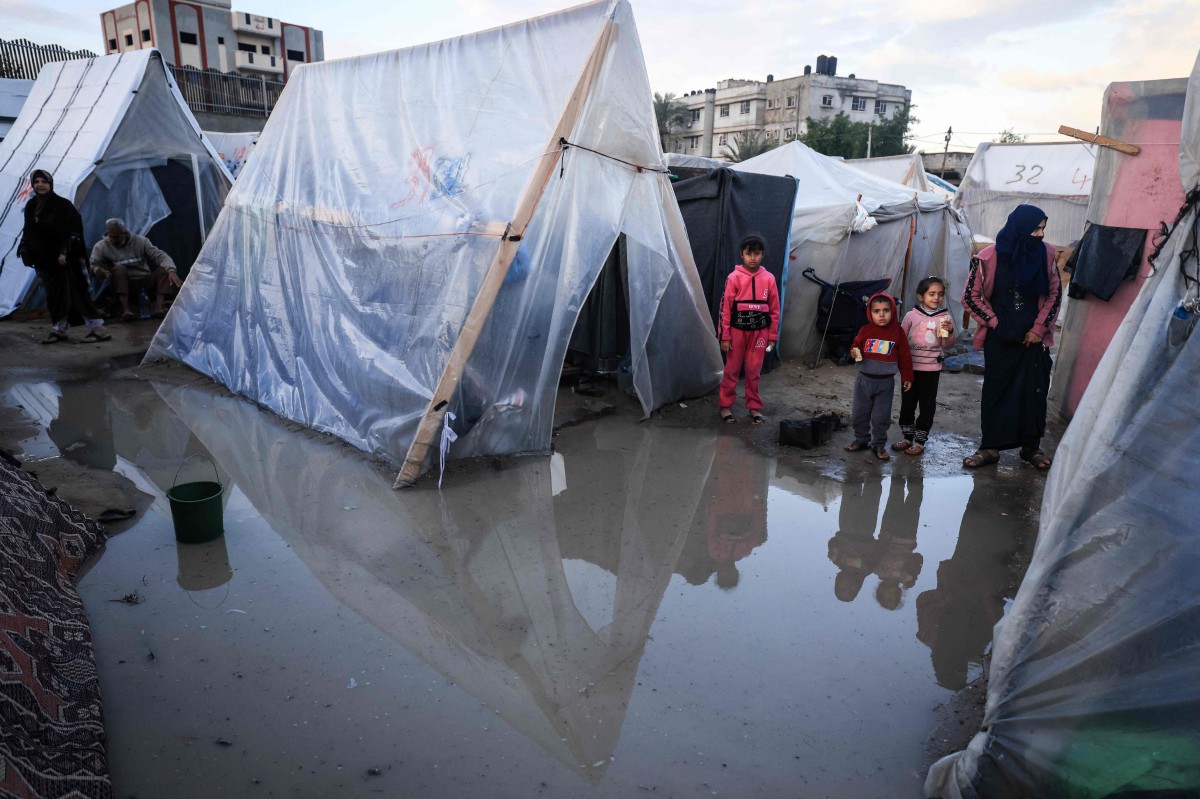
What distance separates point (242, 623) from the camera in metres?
3.22

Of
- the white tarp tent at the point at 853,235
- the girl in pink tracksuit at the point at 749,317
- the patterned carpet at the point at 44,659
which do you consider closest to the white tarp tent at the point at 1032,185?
the white tarp tent at the point at 853,235

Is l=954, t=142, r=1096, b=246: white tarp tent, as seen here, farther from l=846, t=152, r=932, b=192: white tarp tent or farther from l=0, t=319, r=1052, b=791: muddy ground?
l=0, t=319, r=1052, b=791: muddy ground

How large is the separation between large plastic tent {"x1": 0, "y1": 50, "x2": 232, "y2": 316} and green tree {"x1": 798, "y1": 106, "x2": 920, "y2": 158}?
112 feet

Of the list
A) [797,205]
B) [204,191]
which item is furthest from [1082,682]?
[204,191]

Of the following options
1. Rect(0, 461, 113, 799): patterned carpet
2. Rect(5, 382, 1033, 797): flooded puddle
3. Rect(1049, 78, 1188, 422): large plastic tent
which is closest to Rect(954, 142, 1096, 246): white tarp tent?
Rect(1049, 78, 1188, 422): large plastic tent

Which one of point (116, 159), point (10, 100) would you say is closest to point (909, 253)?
point (116, 159)

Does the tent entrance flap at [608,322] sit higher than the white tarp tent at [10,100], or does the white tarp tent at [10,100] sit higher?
the white tarp tent at [10,100]

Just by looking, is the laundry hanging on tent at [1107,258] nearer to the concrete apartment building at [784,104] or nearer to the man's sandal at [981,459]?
the man's sandal at [981,459]

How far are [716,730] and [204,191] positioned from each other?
11.0 meters

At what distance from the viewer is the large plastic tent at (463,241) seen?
491 cm

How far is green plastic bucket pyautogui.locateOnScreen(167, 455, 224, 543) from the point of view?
381 centimetres

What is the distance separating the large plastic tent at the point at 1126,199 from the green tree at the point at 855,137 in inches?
1411

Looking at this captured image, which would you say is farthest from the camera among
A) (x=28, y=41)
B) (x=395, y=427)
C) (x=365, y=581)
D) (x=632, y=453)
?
(x=28, y=41)

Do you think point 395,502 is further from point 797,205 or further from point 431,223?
point 797,205
